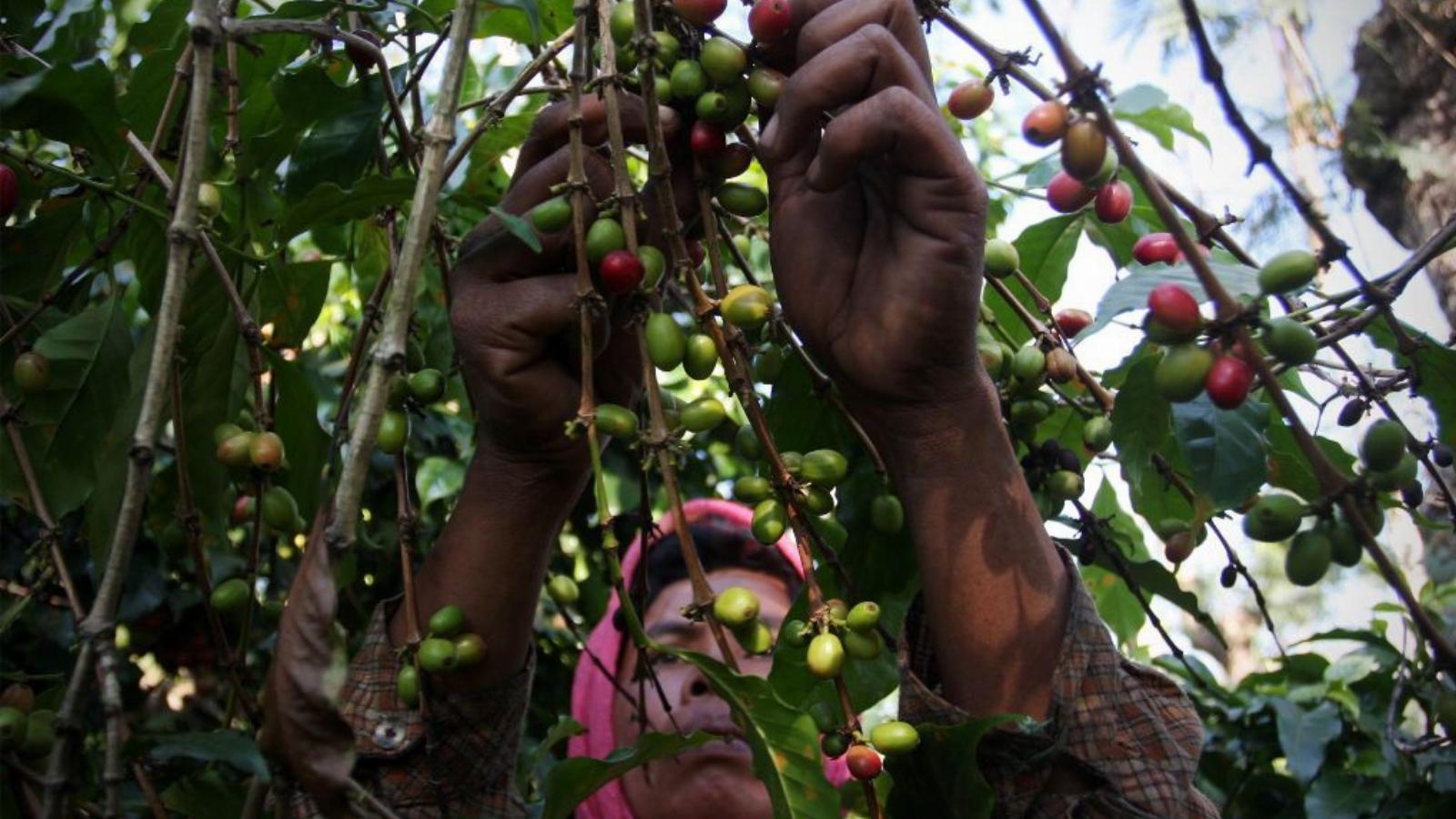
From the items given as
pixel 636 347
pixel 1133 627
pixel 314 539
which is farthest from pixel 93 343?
pixel 1133 627

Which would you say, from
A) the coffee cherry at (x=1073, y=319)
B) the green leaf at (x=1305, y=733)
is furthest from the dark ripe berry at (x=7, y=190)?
the green leaf at (x=1305, y=733)

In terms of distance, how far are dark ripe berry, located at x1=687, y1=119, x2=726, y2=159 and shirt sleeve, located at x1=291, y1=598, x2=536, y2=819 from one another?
66 cm

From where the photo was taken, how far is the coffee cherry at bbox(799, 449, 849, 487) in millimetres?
1223

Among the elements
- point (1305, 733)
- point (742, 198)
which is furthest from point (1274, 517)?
point (1305, 733)

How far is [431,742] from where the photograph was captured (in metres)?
1.54

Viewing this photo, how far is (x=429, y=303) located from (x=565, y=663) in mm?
785

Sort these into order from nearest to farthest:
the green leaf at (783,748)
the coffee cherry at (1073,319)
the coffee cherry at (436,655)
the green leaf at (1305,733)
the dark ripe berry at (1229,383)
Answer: the dark ripe berry at (1229,383) → the green leaf at (783,748) → the coffee cherry at (436,655) → the coffee cherry at (1073,319) → the green leaf at (1305,733)

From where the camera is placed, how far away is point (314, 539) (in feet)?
3.07

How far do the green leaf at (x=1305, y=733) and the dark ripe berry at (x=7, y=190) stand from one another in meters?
2.24

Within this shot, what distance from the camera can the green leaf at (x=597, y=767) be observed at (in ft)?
3.93

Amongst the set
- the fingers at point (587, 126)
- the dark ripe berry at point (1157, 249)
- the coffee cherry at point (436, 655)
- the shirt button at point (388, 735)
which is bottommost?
the shirt button at point (388, 735)

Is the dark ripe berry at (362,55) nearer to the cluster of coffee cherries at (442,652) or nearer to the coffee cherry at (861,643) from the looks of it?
the cluster of coffee cherries at (442,652)

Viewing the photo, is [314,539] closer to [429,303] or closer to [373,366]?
[373,366]

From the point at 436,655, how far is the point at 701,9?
0.69 meters
